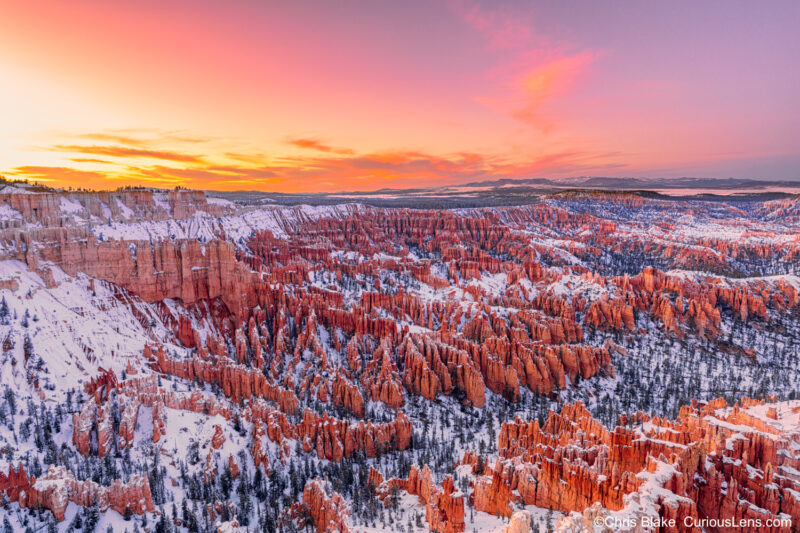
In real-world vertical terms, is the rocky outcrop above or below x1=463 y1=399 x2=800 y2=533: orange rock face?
below

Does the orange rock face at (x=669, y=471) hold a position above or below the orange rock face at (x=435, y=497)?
above

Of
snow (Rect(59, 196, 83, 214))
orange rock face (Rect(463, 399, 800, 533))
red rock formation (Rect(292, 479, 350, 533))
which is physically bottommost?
red rock formation (Rect(292, 479, 350, 533))

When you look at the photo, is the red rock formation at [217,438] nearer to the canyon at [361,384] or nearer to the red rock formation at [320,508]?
the canyon at [361,384]

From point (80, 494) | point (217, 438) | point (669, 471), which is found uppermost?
point (669, 471)

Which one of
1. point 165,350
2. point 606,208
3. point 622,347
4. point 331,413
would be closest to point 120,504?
point 331,413

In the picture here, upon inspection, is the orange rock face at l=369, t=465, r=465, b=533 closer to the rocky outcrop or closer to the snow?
the rocky outcrop

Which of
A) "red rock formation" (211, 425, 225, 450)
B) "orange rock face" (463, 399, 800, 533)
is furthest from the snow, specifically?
"orange rock face" (463, 399, 800, 533)

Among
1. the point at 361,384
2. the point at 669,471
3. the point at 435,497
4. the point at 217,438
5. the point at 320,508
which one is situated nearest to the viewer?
the point at 669,471

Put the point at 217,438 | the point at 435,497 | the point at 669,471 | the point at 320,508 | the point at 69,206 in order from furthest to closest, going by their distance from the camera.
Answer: the point at 69,206 → the point at 217,438 → the point at 320,508 → the point at 435,497 → the point at 669,471

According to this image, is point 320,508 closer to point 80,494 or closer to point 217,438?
point 217,438

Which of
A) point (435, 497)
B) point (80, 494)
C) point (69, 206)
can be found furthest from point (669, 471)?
point (69, 206)

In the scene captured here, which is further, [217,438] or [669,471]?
[217,438]

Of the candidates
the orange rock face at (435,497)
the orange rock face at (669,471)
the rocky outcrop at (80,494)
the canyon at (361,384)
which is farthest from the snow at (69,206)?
the orange rock face at (669,471)
